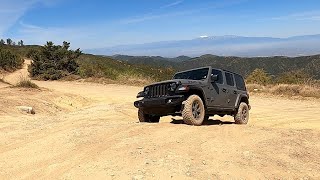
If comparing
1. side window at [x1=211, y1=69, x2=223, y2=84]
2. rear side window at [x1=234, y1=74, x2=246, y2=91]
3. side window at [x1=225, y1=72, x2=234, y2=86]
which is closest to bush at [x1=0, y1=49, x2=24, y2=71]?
rear side window at [x1=234, y1=74, x2=246, y2=91]

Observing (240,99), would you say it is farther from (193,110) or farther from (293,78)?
(293,78)

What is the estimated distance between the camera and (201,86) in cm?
1072

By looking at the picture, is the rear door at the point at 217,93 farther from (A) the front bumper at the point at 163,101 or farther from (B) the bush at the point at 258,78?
(B) the bush at the point at 258,78

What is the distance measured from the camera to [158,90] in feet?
35.2

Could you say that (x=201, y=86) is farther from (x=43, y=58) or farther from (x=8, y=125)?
(x=43, y=58)

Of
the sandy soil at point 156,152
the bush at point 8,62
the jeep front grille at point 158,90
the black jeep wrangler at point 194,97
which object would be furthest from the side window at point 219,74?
the bush at point 8,62

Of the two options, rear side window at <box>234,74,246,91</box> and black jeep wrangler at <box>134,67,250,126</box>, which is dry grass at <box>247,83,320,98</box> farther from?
black jeep wrangler at <box>134,67,250,126</box>

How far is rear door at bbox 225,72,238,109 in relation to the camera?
12.2m

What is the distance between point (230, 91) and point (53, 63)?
2831 cm

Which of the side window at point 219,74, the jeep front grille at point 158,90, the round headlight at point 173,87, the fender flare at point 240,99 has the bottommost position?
the fender flare at point 240,99

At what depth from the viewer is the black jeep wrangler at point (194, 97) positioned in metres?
10.1

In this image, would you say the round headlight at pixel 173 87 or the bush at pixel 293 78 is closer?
the round headlight at pixel 173 87

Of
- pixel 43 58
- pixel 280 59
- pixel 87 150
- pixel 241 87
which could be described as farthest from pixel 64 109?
pixel 280 59

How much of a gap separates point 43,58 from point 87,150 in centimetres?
3275
